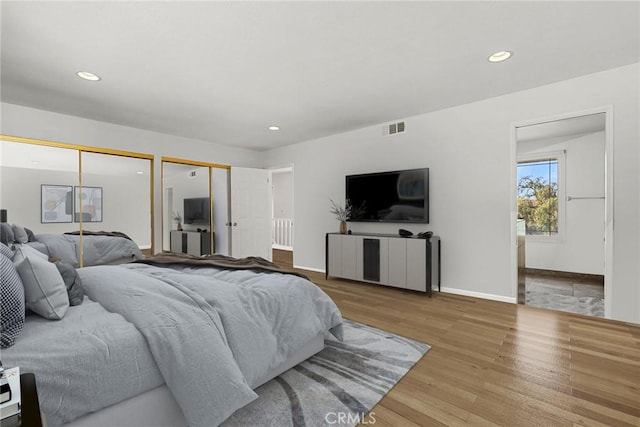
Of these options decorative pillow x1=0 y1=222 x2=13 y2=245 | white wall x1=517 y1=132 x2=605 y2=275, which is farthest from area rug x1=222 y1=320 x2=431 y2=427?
white wall x1=517 y1=132 x2=605 y2=275

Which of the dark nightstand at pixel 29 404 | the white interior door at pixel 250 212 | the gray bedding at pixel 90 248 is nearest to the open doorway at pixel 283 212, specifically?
the white interior door at pixel 250 212

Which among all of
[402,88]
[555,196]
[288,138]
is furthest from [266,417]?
[555,196]

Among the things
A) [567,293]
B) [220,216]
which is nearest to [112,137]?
[220,216]

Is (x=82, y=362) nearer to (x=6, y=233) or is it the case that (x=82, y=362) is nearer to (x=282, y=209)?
(x=6, y=233)

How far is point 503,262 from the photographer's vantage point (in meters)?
3.52

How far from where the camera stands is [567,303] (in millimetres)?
3582

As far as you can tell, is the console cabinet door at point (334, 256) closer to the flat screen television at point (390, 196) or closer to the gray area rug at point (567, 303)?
the flat screen television at point (390, 196)

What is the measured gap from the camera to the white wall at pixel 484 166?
284 centimetres

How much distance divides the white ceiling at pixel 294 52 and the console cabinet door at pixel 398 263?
5.92 feet

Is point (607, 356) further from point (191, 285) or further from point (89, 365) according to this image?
point (89, 365)

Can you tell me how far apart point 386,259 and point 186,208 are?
11.5ft

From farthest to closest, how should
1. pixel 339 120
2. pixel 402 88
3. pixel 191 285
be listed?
1. pixel 339 120
2. pixel 402 88
3. pixel 191 285

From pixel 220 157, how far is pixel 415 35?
4.31 meters

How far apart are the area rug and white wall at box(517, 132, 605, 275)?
4.23 meters
